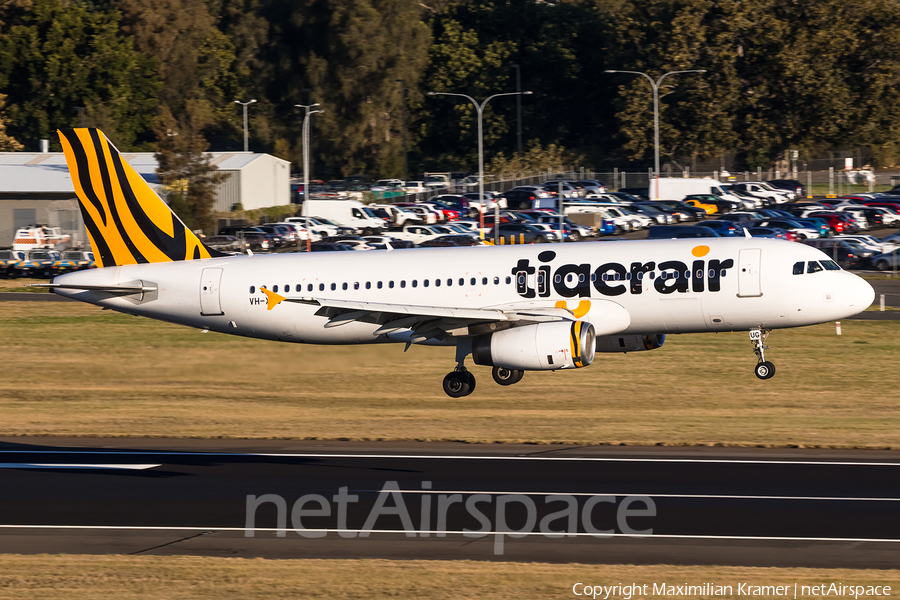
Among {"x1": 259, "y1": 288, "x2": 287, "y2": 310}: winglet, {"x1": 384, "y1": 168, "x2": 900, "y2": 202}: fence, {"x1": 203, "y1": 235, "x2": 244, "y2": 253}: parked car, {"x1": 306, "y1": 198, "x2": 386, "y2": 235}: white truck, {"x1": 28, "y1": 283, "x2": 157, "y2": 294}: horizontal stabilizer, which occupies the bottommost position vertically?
{"x1": 259, "y1": 288, "x2": 287, "y2": 310}: winglet

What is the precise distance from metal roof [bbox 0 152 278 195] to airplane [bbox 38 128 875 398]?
181 feet

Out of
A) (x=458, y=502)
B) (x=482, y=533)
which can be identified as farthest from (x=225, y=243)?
(x=482, y=533)

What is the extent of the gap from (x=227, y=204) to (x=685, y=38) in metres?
60.8

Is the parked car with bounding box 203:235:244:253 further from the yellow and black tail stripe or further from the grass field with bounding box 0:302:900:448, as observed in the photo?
the yellow and black tail stripe

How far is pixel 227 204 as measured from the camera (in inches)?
4813

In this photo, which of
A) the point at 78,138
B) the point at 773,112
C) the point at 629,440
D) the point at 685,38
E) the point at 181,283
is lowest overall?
the point at 629,440

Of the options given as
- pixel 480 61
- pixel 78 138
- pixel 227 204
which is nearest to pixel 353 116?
pixel 480 61

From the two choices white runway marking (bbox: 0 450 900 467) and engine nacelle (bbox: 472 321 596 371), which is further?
engine nacelle (bbox: 472 321 596 371)

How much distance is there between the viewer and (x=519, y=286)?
1475 inches

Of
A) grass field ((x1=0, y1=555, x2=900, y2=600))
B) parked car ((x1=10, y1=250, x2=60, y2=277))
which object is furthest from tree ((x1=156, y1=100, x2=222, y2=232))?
grass field ((x1=0, y1=555, x2=900, y2=600))

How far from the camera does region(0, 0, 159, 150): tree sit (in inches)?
6201

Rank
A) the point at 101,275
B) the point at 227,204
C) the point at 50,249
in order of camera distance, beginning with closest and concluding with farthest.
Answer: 1. the point at 101,275
2. the point at 50,249
3. the point at 227,204

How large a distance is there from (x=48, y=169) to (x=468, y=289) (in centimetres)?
7853

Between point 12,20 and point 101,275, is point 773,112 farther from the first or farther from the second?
point 101,275
